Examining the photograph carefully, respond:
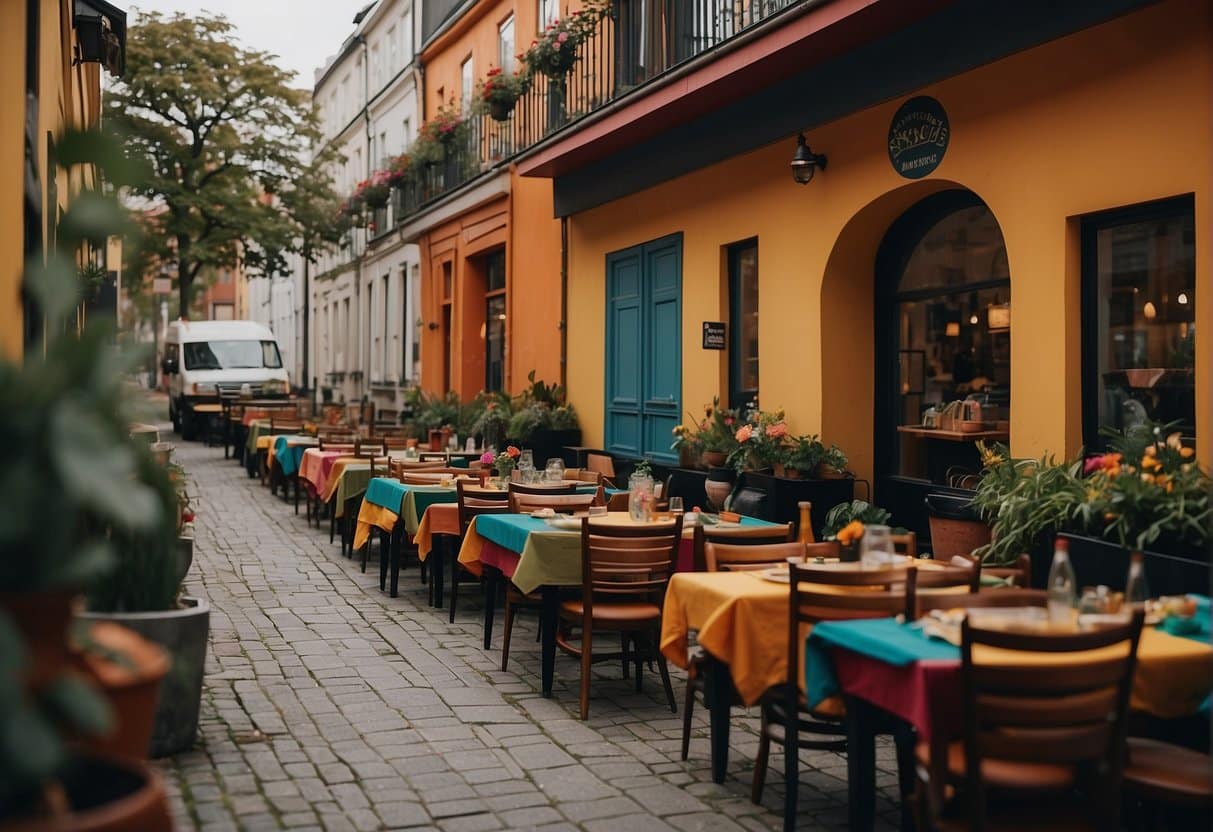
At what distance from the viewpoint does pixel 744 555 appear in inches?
232

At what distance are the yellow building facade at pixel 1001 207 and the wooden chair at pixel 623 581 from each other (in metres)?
2.78

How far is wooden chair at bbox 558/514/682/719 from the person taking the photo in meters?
6.58

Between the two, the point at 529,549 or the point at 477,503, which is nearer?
the point at 529,549

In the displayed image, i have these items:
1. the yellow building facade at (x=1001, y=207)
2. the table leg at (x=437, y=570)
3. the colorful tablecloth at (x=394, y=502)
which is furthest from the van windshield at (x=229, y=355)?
the table leg at (x=437, y=570)

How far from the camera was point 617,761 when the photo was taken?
5676 mm

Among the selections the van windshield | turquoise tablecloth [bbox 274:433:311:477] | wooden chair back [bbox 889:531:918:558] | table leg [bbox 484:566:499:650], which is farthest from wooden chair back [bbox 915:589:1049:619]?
the van windshield

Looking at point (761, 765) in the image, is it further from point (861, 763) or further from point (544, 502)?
point (544, 502)

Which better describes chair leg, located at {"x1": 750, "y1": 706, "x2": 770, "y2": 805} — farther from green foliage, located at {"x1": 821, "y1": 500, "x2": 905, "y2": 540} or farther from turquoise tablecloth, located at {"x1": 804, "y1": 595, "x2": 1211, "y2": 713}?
green foliage, located at {"x1": 821, "y1": 500, "x2": 905, "y2": 540}

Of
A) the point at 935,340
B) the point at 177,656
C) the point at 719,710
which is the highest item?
the point at 935,340

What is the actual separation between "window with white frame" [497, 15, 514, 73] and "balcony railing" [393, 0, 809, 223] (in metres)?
0.97

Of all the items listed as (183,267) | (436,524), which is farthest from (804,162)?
(183,267)

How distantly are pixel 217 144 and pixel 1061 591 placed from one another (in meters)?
29.8

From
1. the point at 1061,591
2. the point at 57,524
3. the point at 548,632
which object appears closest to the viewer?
the point at 57,524

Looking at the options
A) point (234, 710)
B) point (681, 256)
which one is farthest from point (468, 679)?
point (681, 256)
